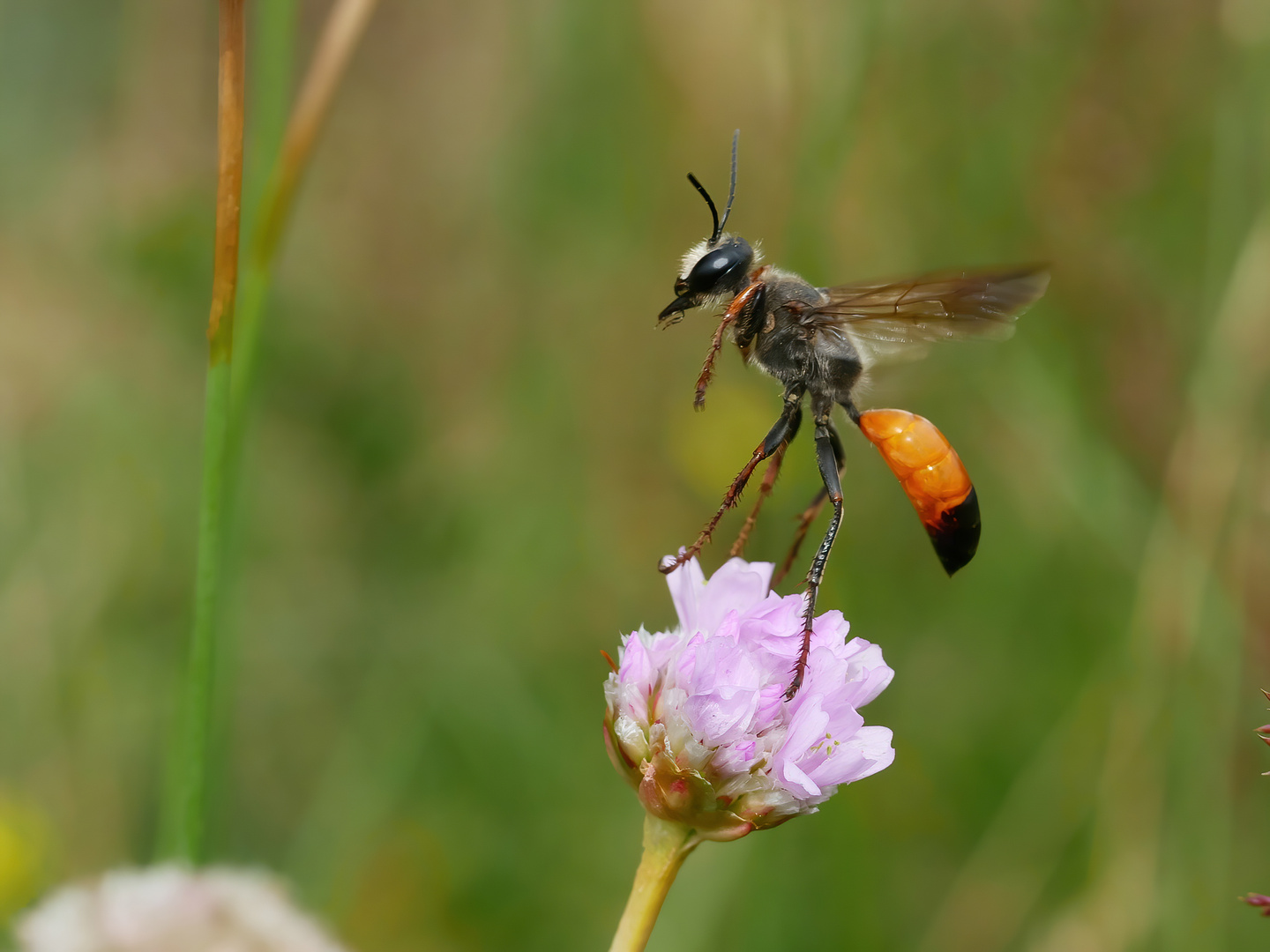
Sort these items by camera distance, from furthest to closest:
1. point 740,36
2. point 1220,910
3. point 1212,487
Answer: point 740,36 < point 1212,487 < point 1220,910

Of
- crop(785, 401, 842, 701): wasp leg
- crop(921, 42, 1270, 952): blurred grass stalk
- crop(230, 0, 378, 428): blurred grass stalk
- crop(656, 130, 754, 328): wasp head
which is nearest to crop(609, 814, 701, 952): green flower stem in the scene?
crop(785, 401, 842, 701): wasp leg

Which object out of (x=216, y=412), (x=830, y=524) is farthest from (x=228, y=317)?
(x=830, y=524)

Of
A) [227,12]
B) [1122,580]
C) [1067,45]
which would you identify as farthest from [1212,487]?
[227,12]

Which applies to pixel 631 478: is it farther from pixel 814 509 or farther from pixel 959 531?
pixel 959 531

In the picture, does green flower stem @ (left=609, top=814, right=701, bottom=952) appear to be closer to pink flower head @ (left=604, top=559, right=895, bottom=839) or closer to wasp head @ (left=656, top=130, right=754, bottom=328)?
pink flower head @ (left=604, top=559, right=895, bottom=839)

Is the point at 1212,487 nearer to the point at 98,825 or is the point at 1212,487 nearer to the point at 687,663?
the point at 687,663

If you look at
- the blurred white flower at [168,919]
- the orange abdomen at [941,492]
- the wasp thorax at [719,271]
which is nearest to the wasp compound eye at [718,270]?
the wasp thorax at [719,271]
